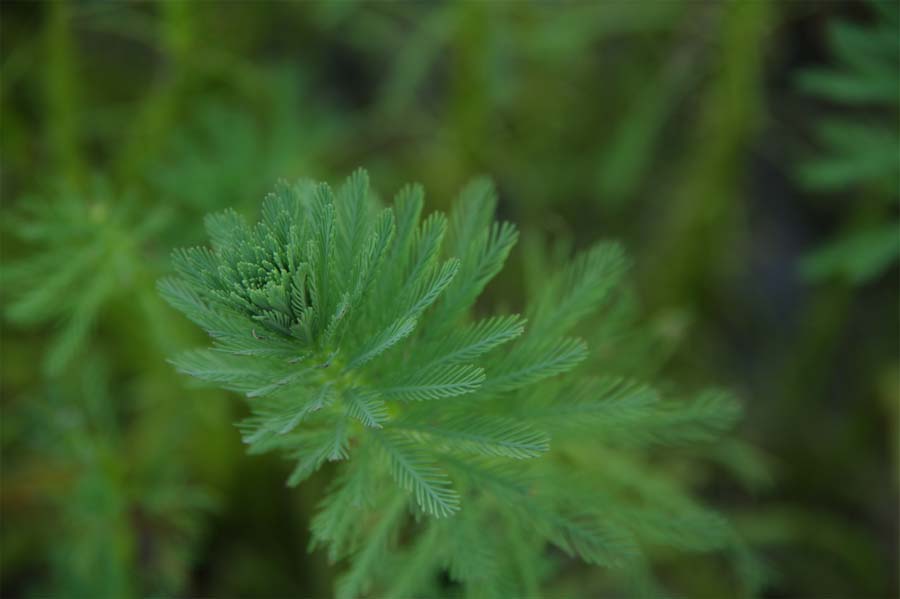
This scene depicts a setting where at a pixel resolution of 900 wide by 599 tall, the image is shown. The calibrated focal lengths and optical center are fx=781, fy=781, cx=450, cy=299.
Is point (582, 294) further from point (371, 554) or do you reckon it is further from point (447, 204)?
point (447, 204)

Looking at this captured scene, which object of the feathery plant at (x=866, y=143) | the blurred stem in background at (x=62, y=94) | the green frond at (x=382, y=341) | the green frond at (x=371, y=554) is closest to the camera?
the green frond at (x=382, y=341)

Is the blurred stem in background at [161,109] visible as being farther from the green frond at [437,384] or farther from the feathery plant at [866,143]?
the feathery plant at [866,143]

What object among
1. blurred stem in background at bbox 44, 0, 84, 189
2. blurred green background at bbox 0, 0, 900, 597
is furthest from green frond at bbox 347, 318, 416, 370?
blurred stem in background at bbox 44, 0, 84, 189

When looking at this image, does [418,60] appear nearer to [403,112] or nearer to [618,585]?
[403,112]

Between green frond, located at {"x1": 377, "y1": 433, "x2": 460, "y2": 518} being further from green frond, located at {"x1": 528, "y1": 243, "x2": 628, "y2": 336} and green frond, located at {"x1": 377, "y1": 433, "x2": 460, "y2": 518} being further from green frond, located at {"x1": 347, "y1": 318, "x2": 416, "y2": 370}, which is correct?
green frond, located at {"x1": 528, "y1": 243, "x2": 628, "y2": 336}

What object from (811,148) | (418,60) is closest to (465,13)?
(418,60)

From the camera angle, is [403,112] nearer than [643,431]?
No

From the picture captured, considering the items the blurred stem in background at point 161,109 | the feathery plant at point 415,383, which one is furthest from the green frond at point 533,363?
the blurred stem in background at point 161,109

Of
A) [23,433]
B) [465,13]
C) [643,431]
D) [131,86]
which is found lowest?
[643,431]
